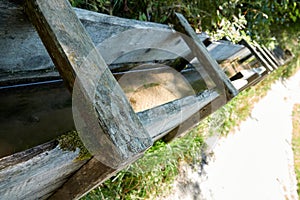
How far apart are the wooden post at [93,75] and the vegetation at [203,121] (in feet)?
3.99

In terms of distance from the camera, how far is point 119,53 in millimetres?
2641

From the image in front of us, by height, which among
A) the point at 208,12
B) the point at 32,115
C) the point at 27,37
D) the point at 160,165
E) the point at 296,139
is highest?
the point at 208,12

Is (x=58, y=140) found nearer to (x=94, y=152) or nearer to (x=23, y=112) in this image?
(x=94, y=152)

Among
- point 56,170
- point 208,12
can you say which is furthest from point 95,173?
point 208,12

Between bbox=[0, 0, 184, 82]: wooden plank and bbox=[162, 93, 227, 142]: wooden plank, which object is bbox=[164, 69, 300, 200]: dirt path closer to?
bbox=[162, 93, 227, 142]: wooden plank

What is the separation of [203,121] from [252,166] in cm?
120

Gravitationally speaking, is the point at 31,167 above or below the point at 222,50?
below

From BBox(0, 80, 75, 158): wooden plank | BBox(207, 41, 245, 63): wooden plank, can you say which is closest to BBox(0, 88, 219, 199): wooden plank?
BBox(0, 80, 75, 158): wooden plank

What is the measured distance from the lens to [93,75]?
110 cm

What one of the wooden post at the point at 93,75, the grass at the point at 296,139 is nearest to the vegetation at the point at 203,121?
the grass at the point at 296,139

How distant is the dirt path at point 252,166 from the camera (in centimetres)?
328

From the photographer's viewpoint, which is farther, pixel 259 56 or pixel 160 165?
pixel 259 56

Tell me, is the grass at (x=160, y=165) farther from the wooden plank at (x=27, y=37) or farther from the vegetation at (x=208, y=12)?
the vegetation at (x=208, y=12)

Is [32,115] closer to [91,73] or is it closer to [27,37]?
[27,37]
